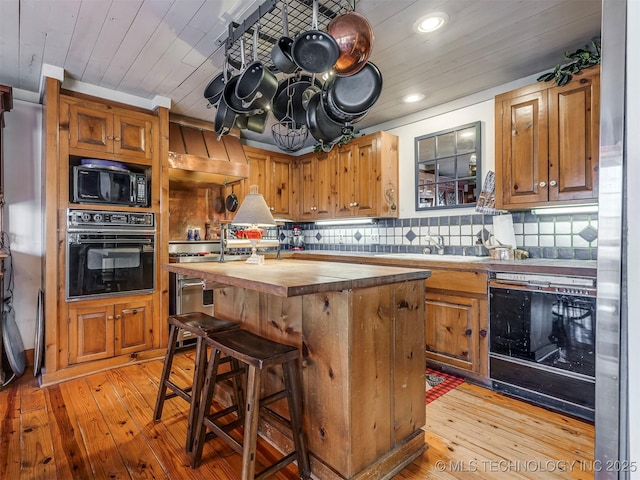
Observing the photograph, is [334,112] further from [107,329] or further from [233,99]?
[107,329]

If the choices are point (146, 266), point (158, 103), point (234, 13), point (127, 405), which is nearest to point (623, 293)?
point (234, 13)

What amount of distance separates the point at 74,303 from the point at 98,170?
1.14 m

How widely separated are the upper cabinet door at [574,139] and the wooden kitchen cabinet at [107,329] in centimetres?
358

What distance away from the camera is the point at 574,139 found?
7.62 feet

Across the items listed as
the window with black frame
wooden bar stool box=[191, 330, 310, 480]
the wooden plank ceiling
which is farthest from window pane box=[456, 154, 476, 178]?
wooden bar stool box=[191, 330, 310, 480]

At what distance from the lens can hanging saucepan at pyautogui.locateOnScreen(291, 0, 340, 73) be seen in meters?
1.50

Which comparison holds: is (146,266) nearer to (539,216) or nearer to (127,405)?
(127,405)

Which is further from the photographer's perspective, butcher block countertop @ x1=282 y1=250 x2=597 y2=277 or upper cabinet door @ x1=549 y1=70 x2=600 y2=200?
upper cabinet door @ x1=549 y1=70 x2=600 y2=200

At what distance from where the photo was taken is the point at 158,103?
10.5 ft

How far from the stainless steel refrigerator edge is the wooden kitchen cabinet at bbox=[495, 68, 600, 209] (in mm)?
2037

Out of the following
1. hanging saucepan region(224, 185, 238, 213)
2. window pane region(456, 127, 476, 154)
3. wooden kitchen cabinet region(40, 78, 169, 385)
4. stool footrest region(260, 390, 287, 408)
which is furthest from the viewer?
hanging saucepan region(224, 185, 238, 213)

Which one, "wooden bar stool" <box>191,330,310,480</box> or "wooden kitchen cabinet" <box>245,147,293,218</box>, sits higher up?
"wooden kitchen cabinet" <box>245,147,293,218</box>

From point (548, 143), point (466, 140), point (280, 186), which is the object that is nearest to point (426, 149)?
point (466, 140)

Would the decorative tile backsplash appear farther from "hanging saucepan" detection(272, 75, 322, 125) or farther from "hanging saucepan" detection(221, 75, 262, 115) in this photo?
"hanging saucepan" detection(221, 75, 262, 115)
